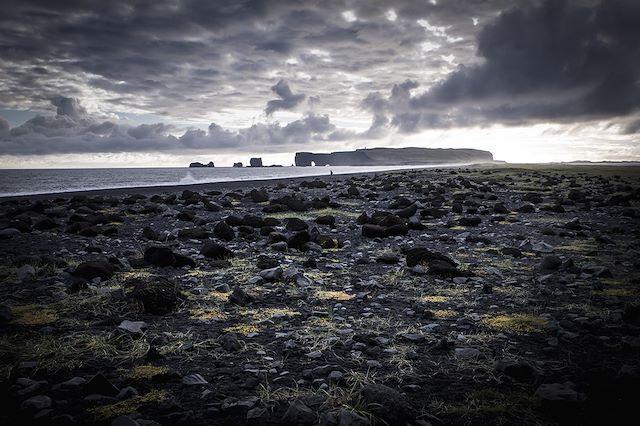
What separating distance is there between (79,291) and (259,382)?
159 inches

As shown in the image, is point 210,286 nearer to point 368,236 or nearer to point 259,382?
point 259,382

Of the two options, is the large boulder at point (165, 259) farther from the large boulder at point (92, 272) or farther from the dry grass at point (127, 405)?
the dry grass at point (127, 405)

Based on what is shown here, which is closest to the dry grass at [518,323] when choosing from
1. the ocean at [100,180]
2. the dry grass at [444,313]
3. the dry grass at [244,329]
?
the dry grass at [444,313]

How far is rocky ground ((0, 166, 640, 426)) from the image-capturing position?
2.97 meters

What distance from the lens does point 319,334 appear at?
14.6 ft

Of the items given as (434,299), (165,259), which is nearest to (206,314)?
(165,259)

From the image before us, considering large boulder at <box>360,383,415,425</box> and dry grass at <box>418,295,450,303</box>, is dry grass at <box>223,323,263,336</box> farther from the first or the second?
dry grass at <box>418,295,450,303</box>

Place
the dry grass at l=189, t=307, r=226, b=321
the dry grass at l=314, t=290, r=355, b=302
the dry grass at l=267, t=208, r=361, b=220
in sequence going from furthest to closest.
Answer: the dry grass at l=267, t=208, r=361, b=220 → the dry grass at l=314, t=290, r=355, b=302 → the dry grass at l=189, t=307, r=226, b=321

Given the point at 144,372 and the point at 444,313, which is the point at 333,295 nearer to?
the point at 444,313

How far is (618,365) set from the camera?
3672 mm

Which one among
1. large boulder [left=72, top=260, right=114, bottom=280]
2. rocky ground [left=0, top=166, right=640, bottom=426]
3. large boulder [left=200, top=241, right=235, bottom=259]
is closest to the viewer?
rocky ground [left=0, top=166, right=640, bottom=426]

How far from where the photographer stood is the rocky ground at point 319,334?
297cm

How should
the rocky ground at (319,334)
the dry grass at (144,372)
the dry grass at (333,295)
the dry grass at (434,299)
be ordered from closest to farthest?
the rocky ground at (319,334) < the dry grass at (144,372) < the dry grass at (434,299) < the dry grass at (333,295)

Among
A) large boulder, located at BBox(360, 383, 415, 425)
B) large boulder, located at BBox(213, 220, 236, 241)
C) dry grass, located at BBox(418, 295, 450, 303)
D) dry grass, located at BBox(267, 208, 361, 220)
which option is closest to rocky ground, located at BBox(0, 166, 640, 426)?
large boulder, located at BBox(360, 383, 415, 425)
